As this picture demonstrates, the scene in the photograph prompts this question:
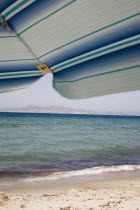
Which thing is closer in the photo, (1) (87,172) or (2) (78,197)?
(2) (78,197)

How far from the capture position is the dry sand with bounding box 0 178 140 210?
3.17 metres

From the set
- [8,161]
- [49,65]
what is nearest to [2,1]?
[49,65]

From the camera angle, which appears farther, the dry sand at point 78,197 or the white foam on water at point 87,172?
the white foam on water at point 87,172

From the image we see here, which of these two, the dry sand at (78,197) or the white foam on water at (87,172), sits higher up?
the white foam on water at (87,172)

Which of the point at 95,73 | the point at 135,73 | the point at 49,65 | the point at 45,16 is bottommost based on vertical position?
the point at 135,73

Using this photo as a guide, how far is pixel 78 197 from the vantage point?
386 cm

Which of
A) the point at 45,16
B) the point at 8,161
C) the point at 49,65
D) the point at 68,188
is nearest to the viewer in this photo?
the point at 45,16

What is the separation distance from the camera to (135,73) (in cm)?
125

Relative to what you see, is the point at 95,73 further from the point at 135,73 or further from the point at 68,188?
the point at 68,188

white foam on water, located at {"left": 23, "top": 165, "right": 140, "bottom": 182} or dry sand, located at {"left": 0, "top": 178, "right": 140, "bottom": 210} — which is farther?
white foam on water, located at {"left": 23, "top": 165, "right": 140, "bottom": 182}

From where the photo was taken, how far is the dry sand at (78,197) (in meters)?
3.17

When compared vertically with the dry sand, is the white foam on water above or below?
above

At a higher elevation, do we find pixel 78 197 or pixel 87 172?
pixel 87 172

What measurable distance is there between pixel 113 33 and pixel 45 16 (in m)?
0.43
